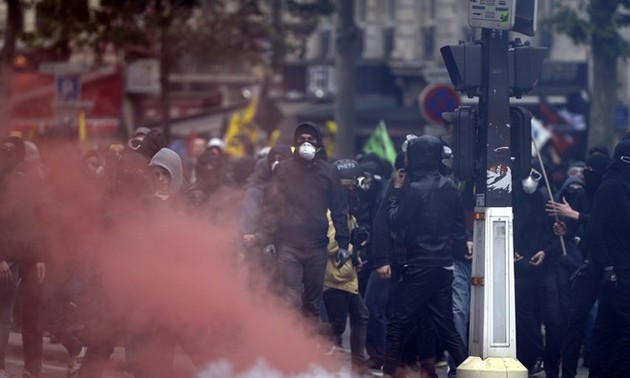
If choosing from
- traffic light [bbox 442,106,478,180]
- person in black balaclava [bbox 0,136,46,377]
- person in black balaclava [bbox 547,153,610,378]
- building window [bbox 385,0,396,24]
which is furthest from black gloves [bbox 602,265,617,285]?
building window [bbox 385,0,396,24]

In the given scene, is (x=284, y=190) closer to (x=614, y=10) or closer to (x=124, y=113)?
(x=614, y=10)

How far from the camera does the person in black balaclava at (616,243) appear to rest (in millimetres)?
11516

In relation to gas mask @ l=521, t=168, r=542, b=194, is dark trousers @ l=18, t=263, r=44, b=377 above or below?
below

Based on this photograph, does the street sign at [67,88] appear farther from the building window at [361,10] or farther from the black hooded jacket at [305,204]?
the black hooded jacket at [305,204]

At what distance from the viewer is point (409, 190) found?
11.9 m

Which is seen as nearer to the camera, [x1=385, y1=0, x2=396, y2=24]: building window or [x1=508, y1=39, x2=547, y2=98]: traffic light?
[x1=508, y1=39, x2=547, y2=98]: traffic light

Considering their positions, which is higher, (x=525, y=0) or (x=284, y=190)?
(x=525, y=0)

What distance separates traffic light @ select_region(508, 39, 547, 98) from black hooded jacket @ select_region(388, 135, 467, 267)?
2.91ft

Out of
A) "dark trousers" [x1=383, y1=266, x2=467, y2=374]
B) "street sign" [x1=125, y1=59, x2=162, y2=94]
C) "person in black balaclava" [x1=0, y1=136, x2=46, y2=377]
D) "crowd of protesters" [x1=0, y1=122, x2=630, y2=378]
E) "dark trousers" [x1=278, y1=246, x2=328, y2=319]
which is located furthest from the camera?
"street sign" [x1=125, y1=59, x2=162, y2=94]

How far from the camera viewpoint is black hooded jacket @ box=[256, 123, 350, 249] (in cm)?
1295

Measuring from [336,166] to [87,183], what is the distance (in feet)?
7.46

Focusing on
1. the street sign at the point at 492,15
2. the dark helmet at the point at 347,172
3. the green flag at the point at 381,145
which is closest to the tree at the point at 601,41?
the green flag at the point at 381,145

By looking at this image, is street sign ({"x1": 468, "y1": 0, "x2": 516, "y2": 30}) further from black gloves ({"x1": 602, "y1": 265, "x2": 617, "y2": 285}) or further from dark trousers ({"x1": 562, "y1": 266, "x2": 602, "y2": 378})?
dark trousers ({"x1": 562, "y1": 266, "x2": 602, "y2": 378})

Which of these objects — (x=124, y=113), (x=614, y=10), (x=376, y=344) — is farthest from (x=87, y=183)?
(x=124, y=113)
